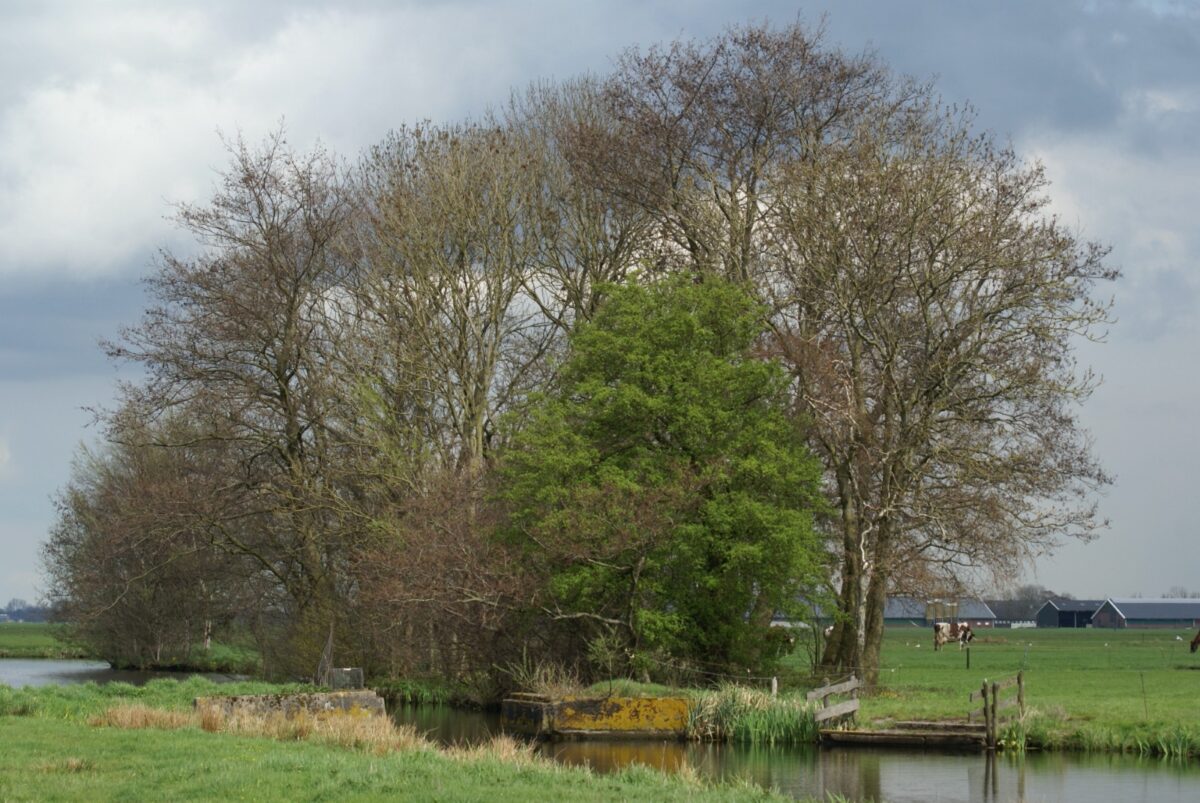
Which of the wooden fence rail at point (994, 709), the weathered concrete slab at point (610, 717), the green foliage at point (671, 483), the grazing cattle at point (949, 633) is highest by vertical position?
the green foliage at point (671, 483)

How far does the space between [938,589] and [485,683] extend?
1377 centimetres

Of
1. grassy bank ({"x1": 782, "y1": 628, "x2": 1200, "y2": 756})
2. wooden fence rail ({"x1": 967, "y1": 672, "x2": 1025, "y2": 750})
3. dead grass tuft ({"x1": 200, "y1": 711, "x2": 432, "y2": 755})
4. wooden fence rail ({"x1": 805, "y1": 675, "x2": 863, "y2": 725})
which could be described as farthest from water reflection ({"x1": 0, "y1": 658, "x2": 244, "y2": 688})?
wooden fence rail ({"x1": 967, "y1": 672, "x2": 1025, "y2": 750})

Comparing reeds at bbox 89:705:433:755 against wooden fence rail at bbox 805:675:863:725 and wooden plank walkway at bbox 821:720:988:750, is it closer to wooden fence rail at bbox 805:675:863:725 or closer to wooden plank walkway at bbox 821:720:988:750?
wooden fence rail at bbox 805:675:863:725

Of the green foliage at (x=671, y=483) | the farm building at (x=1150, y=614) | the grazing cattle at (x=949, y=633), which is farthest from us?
the farm building at (x=1150, y=614)

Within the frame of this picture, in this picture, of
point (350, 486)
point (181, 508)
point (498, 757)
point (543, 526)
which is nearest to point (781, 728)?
point (543, 526)

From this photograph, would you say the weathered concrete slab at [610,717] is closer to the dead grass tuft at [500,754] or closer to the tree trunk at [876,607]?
the tree trunk at [876,607]

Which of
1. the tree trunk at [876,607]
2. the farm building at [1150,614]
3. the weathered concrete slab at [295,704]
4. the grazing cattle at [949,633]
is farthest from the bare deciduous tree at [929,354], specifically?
the farm building at [1150,614]

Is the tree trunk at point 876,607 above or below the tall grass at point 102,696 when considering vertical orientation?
above

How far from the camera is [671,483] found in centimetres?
3822

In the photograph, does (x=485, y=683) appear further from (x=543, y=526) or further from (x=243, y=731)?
(x=243, y=731)

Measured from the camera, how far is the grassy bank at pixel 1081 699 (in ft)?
96.6

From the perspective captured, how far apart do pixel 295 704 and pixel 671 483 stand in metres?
12.9

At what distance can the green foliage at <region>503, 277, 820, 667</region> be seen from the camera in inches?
1475

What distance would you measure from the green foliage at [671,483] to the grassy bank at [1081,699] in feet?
15.5
